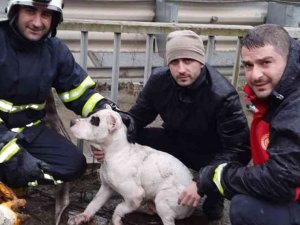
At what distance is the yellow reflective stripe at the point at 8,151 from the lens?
337 cm

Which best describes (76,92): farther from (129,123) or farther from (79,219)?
(79,219)

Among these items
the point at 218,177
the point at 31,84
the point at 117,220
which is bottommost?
the point at 117,220

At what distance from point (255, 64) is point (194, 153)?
4.25 ft

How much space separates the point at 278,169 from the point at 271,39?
694mm

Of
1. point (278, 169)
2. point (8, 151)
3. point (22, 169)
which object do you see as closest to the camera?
point (278, 169)

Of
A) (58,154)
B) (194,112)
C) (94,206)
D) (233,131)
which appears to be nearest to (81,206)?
(94,206)

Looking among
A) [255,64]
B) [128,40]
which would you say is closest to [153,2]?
[128,40]

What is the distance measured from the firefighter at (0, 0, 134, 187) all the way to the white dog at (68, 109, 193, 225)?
404mm

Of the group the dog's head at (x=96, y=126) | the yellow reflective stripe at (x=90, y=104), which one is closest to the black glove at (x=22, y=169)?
the dog's head at (x=96, y=126)

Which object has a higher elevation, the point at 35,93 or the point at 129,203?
the point at 35,93

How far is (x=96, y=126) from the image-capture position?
3402mm

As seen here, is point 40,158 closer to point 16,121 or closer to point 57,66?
point 16,121

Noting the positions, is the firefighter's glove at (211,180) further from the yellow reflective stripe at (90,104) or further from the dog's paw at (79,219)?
the yellow reflective stripe at (90,104)

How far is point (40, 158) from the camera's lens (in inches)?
151
